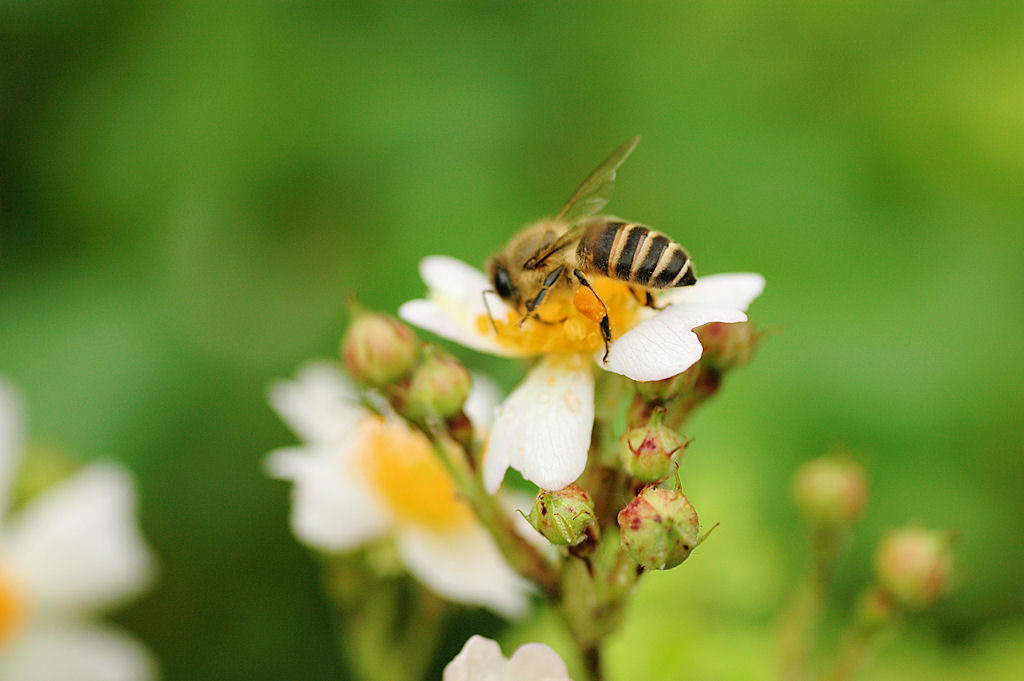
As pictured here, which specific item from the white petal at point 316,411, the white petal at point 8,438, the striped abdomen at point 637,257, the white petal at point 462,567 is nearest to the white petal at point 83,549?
the white petal at point 8,438

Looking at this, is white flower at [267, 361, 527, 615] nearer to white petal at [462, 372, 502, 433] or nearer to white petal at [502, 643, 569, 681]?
white petal at [462, 372, 502, 433]

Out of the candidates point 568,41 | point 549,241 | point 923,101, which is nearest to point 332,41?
point 568,41

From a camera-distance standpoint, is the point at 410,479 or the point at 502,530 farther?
the point at 410,479

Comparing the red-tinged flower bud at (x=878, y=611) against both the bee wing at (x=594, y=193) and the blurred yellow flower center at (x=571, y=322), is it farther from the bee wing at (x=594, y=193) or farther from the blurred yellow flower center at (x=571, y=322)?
the bee wing at (x=594, y=193)

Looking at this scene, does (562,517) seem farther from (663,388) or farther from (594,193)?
(594,193)

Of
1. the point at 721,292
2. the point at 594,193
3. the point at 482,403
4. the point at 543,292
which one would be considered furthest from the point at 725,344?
the point at 482,403

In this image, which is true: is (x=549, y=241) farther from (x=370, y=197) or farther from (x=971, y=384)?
(x=370, y=197)
